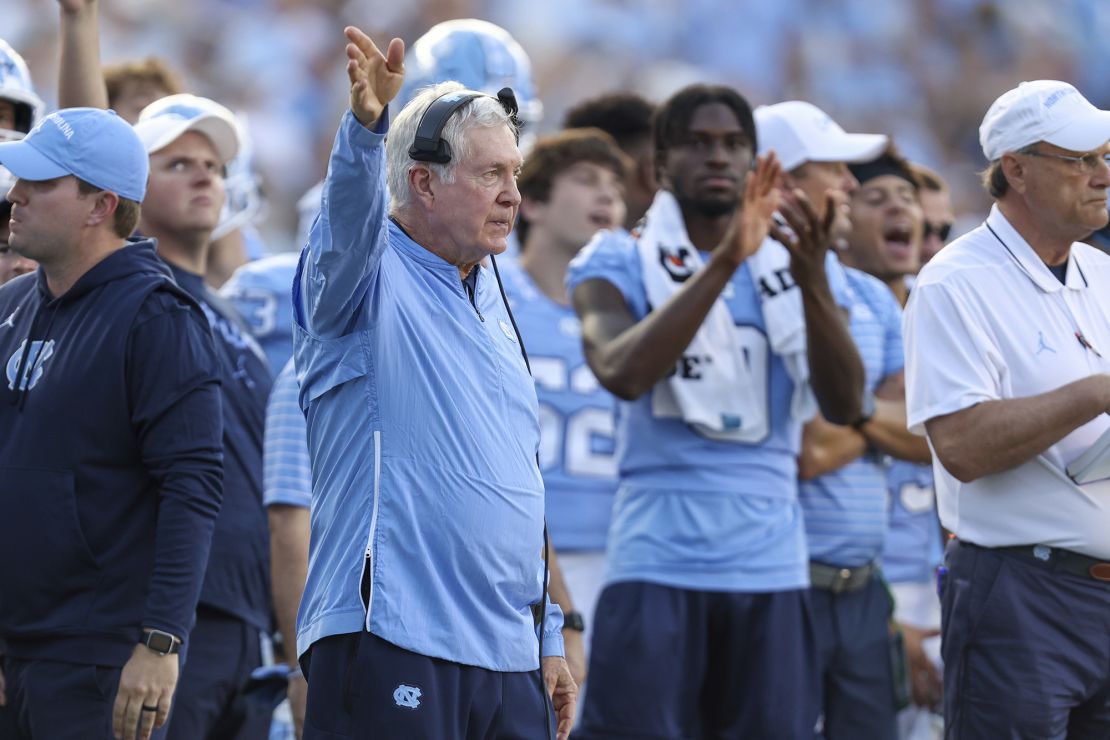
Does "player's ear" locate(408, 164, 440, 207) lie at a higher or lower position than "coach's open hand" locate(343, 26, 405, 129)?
lower

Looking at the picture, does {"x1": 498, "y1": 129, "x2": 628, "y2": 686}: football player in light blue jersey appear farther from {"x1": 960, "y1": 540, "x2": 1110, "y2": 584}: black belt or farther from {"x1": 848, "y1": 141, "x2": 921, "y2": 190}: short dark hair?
{"x1": 960, "y1": 540, "x2": 1110, "y2": 584}: black belt

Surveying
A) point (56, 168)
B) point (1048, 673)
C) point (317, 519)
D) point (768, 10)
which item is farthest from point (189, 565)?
point (768, 10)

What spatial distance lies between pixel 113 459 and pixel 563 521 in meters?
2.21

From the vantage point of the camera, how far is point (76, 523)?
3953mm

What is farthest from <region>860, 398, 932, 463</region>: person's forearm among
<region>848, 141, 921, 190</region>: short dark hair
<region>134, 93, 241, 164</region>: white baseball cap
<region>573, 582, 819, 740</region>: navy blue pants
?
<region>134, 93, 241, 164</region>: white baseball cap

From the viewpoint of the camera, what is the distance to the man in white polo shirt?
4316 millimetres

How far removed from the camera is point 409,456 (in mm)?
3367

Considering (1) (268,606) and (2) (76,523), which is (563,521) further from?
(2) (76,523)

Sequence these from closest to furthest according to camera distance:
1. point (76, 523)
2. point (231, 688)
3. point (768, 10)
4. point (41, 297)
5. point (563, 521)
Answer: point (76, 523) < point (41, 297) < point (231, 688) < point (563, 521) < point (768, 10)

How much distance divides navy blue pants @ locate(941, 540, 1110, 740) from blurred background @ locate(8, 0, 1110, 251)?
6.45 m

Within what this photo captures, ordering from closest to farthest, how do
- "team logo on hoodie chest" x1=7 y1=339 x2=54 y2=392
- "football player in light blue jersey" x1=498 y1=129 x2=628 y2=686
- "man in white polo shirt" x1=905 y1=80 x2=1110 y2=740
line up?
"team logo on hoodie chest" x1=7 y1=339 x2=54 y2=392, "man in white polo shirt" x1=905 y1=80 x2=1110 y2=740, "football player in light blue jersey" x1=498 y1=129 x2=628 y2=686

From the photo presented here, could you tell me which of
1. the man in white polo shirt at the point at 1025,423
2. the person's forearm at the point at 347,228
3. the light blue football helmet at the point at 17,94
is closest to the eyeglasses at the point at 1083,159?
the man in white polo shirt at the point at 1025,423

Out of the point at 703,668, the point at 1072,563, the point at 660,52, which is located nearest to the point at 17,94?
the point at 703,668

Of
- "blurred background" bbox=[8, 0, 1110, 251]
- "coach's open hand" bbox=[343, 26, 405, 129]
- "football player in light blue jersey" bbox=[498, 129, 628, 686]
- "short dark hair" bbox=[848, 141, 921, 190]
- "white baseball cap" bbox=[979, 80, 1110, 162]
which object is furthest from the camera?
"blurred background" bbox=[8, 0, 1110, 251]
